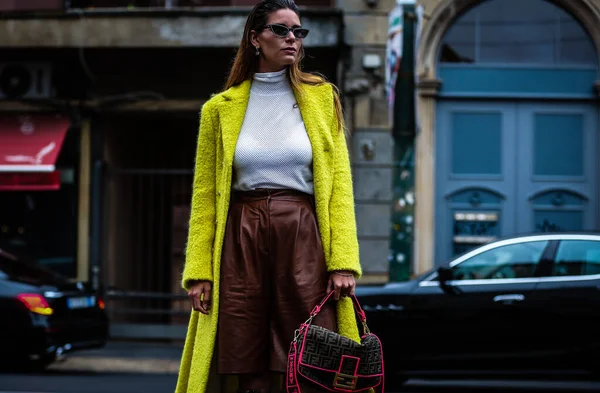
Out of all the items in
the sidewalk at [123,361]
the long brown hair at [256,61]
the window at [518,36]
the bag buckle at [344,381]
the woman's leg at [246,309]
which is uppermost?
the window at [518,36]

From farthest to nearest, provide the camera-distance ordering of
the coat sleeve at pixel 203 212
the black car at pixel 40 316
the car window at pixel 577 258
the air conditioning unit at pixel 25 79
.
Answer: the air conditioning unit at pixel 25 79 → the black car at pixel 40 316 → the car window at pixel 577 258 → the coat sleeve at pixel 203 212

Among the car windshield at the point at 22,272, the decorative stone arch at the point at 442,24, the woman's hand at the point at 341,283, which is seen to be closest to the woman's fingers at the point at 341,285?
the woman's hand at the point at 341,283

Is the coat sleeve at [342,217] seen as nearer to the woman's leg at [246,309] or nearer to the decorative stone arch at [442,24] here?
the woman's leg at [246,309]

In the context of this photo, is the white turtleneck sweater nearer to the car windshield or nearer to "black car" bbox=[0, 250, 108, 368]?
"black car" bbox=[0, 250, 108, 368]

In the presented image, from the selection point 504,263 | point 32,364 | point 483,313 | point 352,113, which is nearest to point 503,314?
point 483,313

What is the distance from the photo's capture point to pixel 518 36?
49.4ft

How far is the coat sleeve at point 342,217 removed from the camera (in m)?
3.64

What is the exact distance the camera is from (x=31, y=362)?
38.9 ft

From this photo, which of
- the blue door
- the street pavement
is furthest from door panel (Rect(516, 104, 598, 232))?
the street pavement

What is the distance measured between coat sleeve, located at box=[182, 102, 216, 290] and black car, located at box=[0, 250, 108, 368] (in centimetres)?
772

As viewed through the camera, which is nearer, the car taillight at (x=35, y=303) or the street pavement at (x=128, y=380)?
the street pavement at (x=128, y=380)

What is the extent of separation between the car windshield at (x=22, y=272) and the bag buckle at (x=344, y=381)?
8.43 meters

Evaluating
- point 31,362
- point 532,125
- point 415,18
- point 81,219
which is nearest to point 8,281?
point 31,362

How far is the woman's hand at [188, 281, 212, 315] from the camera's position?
12.1ft
